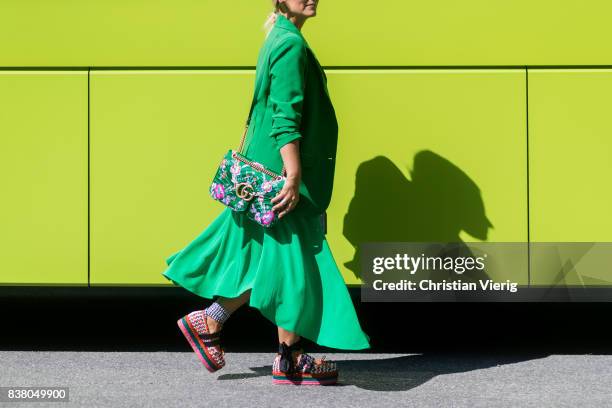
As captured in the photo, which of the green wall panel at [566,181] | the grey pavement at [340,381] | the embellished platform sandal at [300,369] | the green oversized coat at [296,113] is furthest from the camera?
the green wall panel at [566,181]

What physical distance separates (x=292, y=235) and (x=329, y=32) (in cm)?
130

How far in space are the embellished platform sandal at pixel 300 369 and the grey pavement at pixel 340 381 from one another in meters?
0.03

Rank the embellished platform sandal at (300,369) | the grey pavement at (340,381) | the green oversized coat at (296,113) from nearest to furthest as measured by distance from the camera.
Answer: the grey pavement at (340,381) < the green oversized coat at (296,113) < the embellished platform sandal at (300,369)

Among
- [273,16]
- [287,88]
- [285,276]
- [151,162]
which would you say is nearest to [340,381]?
[285,276]

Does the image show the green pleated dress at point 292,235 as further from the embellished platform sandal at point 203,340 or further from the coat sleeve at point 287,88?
the embellished platform sandal at point 203,340

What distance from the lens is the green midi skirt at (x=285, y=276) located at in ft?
15.5

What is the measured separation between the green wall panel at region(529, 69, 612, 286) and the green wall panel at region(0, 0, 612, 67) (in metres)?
0.19

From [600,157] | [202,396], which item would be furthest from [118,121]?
[600,157]

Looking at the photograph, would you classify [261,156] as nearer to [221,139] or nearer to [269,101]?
[269,101]

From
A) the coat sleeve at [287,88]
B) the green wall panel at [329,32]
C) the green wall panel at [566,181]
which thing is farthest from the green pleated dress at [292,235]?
the green wall panel at [566,181]

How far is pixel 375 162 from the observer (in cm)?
557

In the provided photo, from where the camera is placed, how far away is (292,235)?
4.79 meters

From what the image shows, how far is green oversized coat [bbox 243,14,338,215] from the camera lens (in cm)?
464

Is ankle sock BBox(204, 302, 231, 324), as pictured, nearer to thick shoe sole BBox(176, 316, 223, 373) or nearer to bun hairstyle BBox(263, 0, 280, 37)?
thick shoe sole BBox(176, 316, 223, 373)
